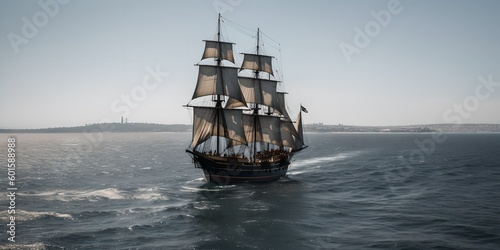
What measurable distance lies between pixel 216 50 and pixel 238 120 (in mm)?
13764

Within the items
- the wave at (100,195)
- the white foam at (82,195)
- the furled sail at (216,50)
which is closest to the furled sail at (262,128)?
the furled sail at (216,50)

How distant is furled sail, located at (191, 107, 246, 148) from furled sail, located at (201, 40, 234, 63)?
1004cm

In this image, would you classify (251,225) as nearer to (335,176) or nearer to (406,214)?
(406,214)

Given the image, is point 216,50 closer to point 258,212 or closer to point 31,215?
point 258,212

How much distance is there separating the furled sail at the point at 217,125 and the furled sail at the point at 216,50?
10.0 m

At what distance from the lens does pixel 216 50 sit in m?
64.2

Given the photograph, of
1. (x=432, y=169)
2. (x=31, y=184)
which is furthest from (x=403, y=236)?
(x=31, y=184)

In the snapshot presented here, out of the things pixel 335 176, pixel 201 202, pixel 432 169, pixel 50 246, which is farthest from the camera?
pixel 432 169

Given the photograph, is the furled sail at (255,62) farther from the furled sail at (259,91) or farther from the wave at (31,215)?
the wave at (31,215)

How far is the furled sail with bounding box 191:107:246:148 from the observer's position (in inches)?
2495

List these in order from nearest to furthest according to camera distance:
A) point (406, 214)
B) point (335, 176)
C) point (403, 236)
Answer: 1. point (403, 236)
2. point (406, 214)
3. point (335, 176)

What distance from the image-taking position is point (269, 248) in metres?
28.6

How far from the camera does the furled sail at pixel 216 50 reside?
6400cm

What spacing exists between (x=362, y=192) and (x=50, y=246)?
40485 mm
